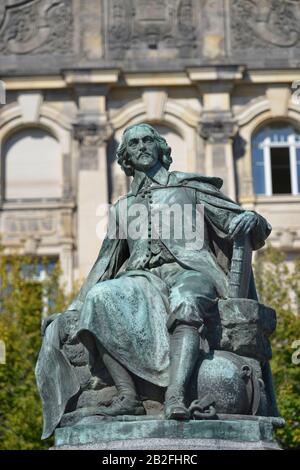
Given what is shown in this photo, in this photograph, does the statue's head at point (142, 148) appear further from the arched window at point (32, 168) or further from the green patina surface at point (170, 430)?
the arched window at point (32, 168)

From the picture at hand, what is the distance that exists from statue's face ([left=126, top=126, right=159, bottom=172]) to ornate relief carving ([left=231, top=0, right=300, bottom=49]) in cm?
2317

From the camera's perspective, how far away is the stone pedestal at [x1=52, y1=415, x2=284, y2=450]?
7297 mm

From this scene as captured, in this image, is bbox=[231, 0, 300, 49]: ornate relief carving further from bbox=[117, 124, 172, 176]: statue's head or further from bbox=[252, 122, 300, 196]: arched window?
bbox=[117, 124, 172, 176]: statue's head

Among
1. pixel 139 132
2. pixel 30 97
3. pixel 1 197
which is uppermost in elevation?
pixel 30 97

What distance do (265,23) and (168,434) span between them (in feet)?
83.8

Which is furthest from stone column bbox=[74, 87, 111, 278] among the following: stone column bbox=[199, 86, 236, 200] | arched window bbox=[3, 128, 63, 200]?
stone column bbox=[199, 86, 236, 200]

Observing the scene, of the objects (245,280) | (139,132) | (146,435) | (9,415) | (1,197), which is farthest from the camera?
(1,197)

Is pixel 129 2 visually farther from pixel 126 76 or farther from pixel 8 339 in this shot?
pixel 8 339

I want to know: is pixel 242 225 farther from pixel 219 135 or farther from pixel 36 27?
pixel 36 27

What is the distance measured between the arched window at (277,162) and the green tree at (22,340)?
5909 millimetres

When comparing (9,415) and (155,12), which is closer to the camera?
(9,415)

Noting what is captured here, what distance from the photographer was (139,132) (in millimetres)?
8922

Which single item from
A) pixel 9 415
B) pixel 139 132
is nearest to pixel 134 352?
pixel 139 132

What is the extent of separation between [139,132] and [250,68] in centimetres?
2281
